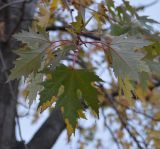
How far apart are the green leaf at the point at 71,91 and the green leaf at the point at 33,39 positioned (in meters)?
0.13

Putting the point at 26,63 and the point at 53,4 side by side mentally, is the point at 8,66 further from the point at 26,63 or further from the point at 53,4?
the point at 26,63

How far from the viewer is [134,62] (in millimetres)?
977

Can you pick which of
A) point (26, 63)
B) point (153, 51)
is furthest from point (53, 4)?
point (26, 63)

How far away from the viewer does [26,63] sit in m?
1.03

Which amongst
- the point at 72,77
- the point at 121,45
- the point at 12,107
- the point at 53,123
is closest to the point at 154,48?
the point at 121,45

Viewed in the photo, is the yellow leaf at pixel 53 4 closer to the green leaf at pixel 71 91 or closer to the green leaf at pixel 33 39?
the green leaf at pixel 33 39

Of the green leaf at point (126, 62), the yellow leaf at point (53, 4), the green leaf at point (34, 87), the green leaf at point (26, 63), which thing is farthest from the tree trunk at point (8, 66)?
the green leaf at point (126, 62)

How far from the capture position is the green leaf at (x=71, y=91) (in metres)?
0.97

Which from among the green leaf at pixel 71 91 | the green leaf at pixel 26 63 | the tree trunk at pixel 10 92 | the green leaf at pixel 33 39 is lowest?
the tree trunk at pixel 10 92

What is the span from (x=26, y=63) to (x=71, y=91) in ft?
0.48

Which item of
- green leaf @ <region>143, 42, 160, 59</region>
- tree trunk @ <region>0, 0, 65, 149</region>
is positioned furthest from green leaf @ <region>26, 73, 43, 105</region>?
tree trunk @ <region>0, 0, 65, 149</region>

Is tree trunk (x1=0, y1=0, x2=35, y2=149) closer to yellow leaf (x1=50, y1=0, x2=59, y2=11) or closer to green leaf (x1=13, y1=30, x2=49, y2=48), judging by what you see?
yellow leaf (x1=50, y1=0, x2=59, y2=11)

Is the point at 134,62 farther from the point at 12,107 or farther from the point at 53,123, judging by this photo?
the point at 53,123

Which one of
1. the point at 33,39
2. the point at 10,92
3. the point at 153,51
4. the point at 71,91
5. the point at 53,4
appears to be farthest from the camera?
the point at 10,92
